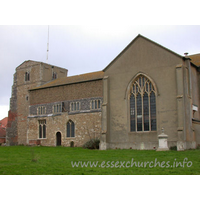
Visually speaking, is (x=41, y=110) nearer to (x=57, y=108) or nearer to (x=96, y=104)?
(x=57, y=108)

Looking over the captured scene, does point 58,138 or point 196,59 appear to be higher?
point 196,59

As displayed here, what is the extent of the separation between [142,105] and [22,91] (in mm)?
26591

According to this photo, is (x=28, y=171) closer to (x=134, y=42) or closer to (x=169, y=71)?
(x=169, y=71)

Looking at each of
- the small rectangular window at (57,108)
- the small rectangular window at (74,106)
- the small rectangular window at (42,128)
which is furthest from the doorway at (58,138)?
the small rectangular window at (74,106)

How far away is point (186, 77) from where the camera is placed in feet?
89.1

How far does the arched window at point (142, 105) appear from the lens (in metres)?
28.5

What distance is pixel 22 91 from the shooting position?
1929 inches

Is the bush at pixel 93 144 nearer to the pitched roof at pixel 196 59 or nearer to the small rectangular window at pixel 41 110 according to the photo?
the small rectangular window at pixel 41 110

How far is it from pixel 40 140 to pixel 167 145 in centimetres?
2148

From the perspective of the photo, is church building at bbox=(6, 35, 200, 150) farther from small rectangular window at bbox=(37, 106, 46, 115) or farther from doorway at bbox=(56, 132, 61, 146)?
small rectangular window at bbox=(37, 106, 46, 115)

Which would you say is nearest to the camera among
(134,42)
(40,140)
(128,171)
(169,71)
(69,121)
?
(128,171)

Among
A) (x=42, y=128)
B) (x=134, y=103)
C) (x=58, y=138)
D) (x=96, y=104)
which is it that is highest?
(x=96, y=104)

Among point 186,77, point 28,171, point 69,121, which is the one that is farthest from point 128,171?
point 69,121

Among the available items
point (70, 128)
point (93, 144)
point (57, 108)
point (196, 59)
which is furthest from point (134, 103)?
point (57, 108)
